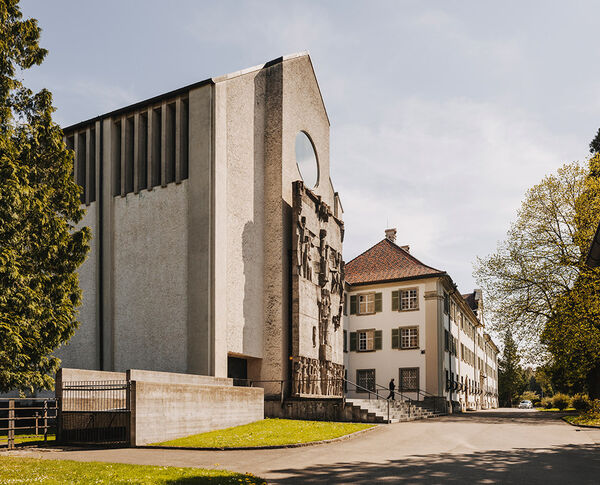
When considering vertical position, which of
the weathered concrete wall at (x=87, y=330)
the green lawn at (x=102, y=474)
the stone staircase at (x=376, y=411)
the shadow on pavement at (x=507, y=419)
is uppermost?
the weathered concrete wall at (x=87, y=330)

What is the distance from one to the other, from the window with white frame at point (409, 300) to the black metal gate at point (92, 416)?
31.0 metres

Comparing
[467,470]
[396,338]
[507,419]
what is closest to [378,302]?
[396,338]

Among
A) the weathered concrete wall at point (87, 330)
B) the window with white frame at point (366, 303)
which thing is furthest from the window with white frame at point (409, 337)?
the weathered concrete wall at point (87, 330)

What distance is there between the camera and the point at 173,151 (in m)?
28.5

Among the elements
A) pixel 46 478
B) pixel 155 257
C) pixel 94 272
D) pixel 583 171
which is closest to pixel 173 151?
pixel 155 257

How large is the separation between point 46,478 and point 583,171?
33.5 metres

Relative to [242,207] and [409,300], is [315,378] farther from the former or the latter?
[409,300]

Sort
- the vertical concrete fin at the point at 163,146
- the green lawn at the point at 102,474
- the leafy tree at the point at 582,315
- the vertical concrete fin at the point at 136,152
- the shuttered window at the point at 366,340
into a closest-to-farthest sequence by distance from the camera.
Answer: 1. the green lawn at the point at 102,474
2. the vertical concrete fin at the point at 163,146
3. the leafy tree at the point at 582,315
4. the vertical concrete fin at the point at 136,152
5. the shuttered window at the point at 366,340

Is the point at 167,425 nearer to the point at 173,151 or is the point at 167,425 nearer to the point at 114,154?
the point at 173,151

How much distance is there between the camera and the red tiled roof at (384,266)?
4759 centimetres

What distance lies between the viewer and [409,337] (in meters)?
46.2

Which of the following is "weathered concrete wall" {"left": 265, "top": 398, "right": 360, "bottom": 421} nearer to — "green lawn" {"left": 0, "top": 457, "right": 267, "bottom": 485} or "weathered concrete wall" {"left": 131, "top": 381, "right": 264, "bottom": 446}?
"weathered concrete wall" {"left": 131, "top": 381, "right": 264, "bottom": 446}

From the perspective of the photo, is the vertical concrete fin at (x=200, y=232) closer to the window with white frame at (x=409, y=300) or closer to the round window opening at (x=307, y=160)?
the round window opening at (x=307, y=160)

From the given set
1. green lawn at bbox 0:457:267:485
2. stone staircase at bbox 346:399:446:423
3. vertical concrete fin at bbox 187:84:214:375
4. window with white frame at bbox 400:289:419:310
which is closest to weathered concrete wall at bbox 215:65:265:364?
vertical concrete fin at bbox 187:84:214:375
